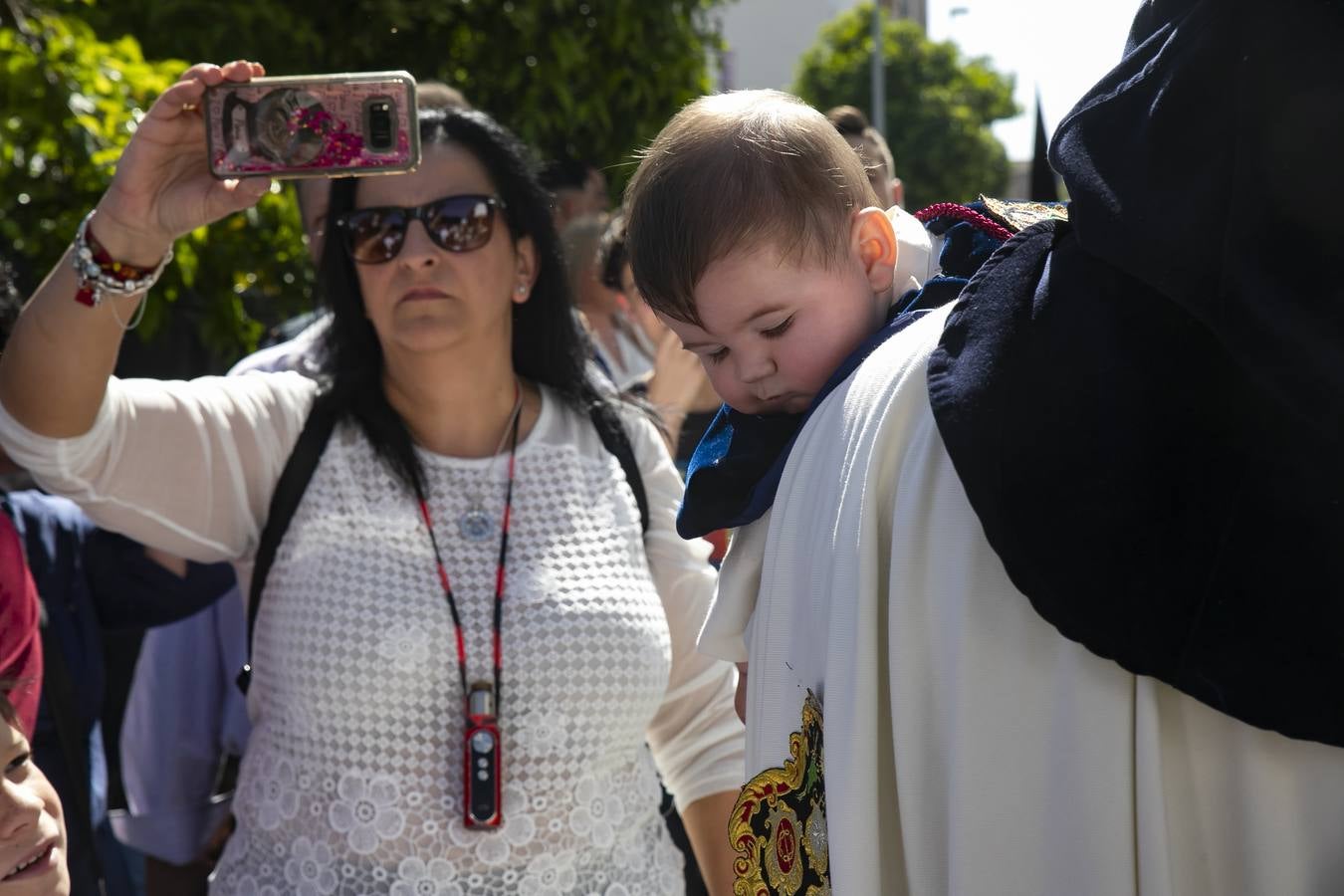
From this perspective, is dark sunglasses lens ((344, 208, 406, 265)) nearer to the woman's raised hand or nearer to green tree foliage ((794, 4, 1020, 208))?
the woman's raised hand

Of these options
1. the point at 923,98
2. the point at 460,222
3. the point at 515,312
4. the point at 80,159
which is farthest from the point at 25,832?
the point at 923,98

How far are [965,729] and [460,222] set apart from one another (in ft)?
5.67

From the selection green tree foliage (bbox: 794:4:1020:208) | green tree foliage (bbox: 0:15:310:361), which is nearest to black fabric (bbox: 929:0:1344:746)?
green tree foliage (bbox: 0:15:310:361)

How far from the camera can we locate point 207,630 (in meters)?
3.26

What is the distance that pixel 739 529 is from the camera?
1639mm

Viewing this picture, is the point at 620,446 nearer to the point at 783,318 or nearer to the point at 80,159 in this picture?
the point at 783,318

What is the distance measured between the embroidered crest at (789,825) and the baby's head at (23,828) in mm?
921

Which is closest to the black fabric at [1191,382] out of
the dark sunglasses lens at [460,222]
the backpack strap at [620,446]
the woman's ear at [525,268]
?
the backpack strap at [620,446]

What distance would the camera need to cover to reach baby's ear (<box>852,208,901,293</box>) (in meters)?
1.69

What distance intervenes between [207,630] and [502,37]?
132 inches

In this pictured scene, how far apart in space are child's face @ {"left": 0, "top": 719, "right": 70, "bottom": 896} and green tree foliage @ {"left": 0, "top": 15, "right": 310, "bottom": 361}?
91.2 inches

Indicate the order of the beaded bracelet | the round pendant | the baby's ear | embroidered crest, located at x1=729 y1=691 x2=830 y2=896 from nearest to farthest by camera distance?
embroidered crest, located at x1=729 y1=691 x2=830 y2=896 → the baby's ear → the beaded bracelet → the round pendant

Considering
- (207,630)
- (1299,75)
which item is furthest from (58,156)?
(1299,75)

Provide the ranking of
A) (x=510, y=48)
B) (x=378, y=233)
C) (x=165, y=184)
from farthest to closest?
(x=510, y=48), (x=378, y=233), (x=165, y=184)
